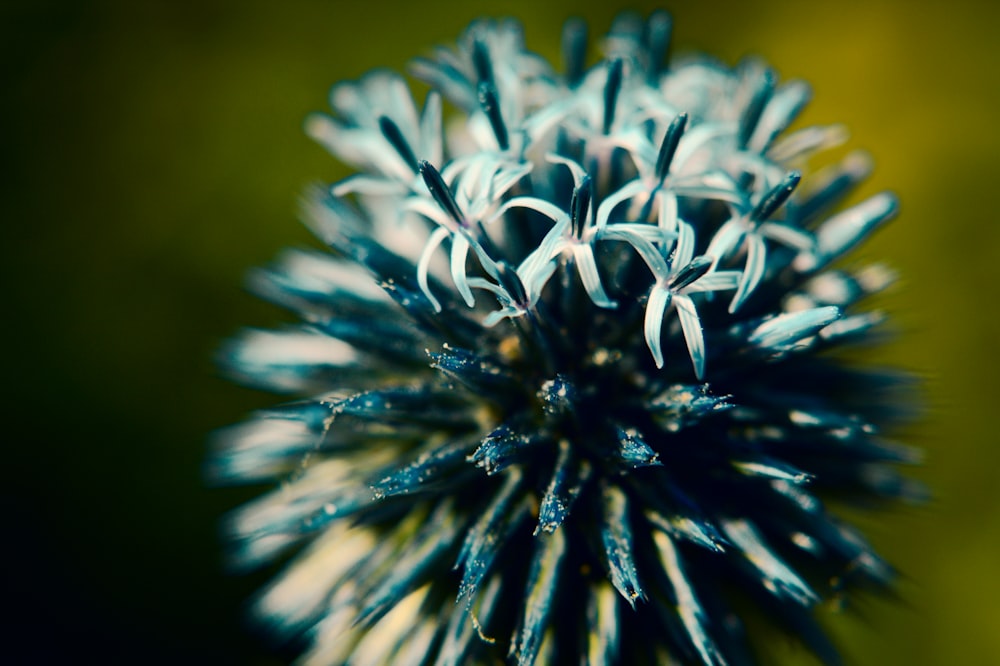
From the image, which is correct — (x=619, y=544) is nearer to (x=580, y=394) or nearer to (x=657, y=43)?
(x=580, y=394)

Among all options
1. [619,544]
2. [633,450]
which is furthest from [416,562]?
[633,450]

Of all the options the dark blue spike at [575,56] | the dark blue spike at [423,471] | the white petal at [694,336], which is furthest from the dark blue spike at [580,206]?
the dark blue spike at [575,56]

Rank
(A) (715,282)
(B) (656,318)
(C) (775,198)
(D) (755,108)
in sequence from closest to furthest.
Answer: (B) (656,318)
(A) (715,282)
(C) (775,198)
(D) (755,108)

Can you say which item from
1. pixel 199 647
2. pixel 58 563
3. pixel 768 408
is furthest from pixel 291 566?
pixel 58 563

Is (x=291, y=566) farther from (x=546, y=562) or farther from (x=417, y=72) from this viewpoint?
(x=417, y=72)

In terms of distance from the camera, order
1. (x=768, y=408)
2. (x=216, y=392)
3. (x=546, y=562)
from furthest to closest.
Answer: (x=216, y=392)
(x=768, y=408)
(x=546, y=562)

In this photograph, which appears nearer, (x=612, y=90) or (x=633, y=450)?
(x=633, y=450)
